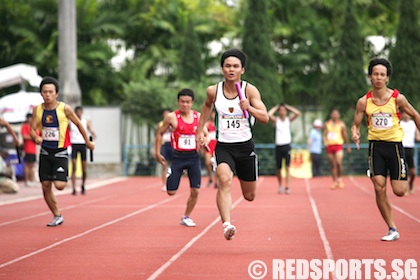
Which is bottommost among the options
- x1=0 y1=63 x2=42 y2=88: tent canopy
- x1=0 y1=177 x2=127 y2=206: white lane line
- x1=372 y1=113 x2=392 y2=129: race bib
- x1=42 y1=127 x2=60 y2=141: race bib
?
x1=0 y1=177 x2=127 y2=206: white lane line

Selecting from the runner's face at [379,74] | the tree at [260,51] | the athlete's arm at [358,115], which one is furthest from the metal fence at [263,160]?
the runner's face at [379,74]

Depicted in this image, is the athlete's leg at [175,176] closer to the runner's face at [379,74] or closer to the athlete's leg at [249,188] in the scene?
the athlete's leg at [249,188]

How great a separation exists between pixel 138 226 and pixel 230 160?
12.9 feet

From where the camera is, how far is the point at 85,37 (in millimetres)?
44969

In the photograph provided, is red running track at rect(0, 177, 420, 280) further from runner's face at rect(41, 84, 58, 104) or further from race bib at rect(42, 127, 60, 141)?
runner's face at rect(41, 84, 58, 104)

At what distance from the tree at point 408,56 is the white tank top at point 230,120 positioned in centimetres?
2696

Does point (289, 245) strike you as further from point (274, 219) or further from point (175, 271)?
point (274, 219)

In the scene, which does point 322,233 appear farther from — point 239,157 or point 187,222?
point 239,157

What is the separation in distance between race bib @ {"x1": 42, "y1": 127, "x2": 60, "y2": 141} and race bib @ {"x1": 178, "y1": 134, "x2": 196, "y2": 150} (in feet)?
5.98

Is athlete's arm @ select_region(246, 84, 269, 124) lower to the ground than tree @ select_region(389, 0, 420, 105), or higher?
lower

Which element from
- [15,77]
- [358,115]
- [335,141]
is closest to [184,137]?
[358,115]

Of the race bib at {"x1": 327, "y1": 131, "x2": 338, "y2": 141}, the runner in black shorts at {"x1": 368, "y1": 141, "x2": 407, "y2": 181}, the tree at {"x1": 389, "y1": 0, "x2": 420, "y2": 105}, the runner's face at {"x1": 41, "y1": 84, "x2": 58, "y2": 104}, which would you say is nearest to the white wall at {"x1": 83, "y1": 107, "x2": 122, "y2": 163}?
the tree at {"x1": 389, "y1": 0, "x2": 420, "y2": 105}

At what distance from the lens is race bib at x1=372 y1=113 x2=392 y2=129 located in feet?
39.5

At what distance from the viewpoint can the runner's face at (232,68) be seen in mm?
10781
